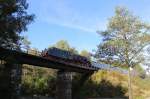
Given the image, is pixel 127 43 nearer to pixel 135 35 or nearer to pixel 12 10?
pixel 135 35

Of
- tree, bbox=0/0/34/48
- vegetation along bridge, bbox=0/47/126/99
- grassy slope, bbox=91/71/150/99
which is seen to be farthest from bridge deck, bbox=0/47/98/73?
tree, bbox=0/0/34/48

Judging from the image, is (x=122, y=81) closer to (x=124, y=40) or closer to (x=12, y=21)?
(x=124, y=40)

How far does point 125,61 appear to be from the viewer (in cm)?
5800

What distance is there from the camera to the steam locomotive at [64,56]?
62.5 metres

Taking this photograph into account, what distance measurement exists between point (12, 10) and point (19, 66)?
2079cm

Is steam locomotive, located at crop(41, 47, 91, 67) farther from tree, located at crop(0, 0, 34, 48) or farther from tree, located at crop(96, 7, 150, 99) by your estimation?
tree, located at crop(0, 0, 34, 48)

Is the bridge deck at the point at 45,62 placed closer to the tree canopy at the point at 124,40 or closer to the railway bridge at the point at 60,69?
the railway bridge at the point at 60,69

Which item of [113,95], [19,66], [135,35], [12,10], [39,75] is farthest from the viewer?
[113,95]

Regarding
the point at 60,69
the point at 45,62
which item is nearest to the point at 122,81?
the point at 60,69

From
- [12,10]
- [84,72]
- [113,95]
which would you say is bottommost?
[113,95]

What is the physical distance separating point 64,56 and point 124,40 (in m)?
13.5

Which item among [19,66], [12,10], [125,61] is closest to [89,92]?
[125,61]

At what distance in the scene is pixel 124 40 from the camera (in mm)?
58594

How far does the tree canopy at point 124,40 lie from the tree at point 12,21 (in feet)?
76.4
